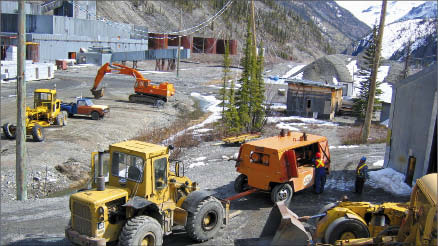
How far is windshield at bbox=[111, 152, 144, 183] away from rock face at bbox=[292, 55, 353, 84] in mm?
40282

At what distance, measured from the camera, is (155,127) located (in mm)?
30938

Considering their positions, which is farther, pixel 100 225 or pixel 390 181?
pixel 390 181

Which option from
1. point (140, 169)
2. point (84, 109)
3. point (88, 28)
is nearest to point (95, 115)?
point (84, 109)

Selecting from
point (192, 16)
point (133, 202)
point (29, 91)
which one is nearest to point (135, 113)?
point (29, 91)

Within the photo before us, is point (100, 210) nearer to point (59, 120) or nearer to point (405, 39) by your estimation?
point (59, 120)

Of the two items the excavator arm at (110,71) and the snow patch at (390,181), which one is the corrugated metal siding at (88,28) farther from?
the snow patch at (390,181)

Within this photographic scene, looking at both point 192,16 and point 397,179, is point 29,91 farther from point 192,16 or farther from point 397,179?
point 192,16

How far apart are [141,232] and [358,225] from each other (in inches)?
181

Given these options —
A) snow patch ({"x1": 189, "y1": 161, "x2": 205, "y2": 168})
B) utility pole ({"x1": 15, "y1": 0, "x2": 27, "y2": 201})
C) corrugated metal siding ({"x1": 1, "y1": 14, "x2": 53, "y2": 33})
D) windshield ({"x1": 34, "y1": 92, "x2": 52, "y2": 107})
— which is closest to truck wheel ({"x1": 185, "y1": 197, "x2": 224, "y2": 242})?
utility pole ({"x1": 15, "y1": 0, "x2": 27, "y2": 201})

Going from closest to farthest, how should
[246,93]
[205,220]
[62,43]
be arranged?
[205,220]
[246,93]
[62,43]

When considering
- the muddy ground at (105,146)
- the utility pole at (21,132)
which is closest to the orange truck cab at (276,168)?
the muddy ground at (105,146)

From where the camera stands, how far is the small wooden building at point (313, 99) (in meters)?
35.1

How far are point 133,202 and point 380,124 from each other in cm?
2836

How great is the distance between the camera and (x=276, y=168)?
1334 cm
